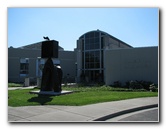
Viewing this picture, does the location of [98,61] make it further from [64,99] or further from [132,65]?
[64,99]

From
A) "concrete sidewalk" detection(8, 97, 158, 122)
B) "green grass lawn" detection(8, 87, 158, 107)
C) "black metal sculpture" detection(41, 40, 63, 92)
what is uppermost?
"black metal sculpture" detection(41, 40, 63, 92)

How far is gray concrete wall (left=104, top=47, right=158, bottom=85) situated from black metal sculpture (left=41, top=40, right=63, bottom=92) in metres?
10.4

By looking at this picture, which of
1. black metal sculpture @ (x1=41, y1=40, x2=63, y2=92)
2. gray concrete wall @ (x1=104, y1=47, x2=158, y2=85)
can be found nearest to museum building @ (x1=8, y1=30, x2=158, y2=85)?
gray concrete wall @ (x1=104, y1=47, x2=158, y2=85)

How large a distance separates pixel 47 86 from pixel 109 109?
6118 mm

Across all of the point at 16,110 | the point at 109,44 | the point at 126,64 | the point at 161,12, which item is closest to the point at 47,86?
the point at 16,110

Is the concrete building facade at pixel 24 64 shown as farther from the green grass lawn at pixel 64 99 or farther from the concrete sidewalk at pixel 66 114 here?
the concrete sidewalk at pixel 66 114

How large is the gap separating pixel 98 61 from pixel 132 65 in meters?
14.0

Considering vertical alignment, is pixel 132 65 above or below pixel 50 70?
above

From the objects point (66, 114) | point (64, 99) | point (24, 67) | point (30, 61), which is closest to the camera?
point (66, 114)

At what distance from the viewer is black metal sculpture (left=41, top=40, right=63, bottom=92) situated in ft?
43.0

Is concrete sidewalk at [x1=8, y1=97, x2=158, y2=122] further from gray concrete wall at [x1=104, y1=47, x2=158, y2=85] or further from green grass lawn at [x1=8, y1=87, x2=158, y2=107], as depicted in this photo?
gray concrete wall at [x1=104, y1=47, x2=158, y2=85]

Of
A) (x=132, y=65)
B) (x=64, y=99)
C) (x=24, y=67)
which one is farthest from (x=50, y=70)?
(x=24, y=67)

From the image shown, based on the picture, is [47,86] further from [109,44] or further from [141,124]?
[109,44]

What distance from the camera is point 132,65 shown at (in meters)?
22.0
